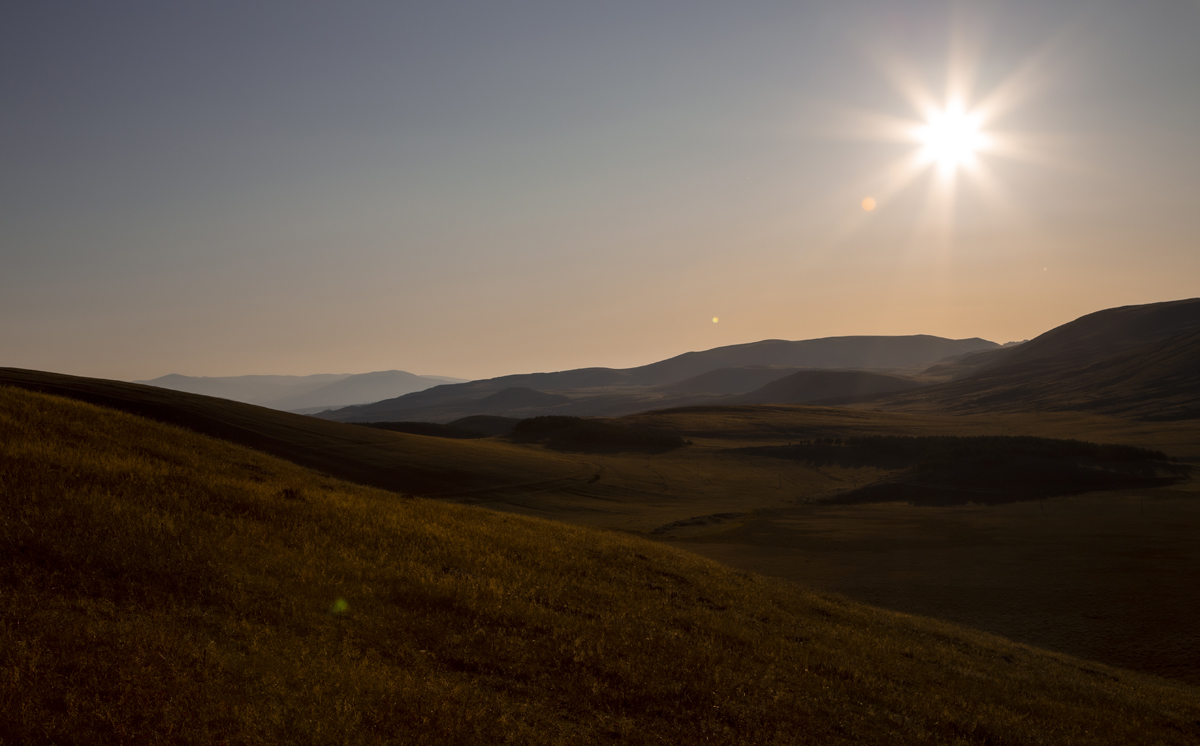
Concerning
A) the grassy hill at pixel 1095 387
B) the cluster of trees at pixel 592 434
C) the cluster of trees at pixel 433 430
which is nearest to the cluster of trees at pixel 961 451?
the cluster of trees at pixel 592 434

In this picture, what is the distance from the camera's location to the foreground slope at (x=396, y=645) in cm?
697

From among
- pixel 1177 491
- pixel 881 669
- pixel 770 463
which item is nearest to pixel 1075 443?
pixel 1177 491

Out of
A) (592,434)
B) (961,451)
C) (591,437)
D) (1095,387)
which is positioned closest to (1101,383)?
(1095,387)

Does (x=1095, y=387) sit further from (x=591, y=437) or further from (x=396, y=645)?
(x=396, y=645)

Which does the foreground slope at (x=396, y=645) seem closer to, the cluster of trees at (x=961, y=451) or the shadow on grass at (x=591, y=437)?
the cluster of trees at (x=961, y=451)

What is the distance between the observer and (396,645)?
370 inches

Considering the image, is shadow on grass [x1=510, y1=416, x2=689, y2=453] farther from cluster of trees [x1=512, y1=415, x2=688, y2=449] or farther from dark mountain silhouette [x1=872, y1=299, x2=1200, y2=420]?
dark mountain silhouette [x1=872, y1=299, x2=1200, y2=420]

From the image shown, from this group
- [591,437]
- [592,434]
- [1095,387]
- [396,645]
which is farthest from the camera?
[1095,387]

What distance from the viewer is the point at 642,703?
9078 millimetres

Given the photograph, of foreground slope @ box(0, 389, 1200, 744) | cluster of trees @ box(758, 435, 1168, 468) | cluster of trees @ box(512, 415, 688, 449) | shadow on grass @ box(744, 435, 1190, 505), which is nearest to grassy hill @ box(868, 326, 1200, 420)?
cluster of trees @ box(758, 435, 1168, 468)

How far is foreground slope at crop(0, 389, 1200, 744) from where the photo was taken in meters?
6.97

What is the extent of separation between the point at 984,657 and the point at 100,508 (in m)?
19.3

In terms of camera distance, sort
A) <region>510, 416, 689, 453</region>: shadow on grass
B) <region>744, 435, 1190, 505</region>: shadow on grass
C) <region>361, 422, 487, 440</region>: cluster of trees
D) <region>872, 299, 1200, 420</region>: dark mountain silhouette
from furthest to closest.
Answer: <region>872, 299, 1200, 420</region>: dark mountain silhouette
<region>361, 422, 487, 440</region>: cluster of trees
<region>510, 416, 689, 453</region>: shadow on grass
<region>744, 435, 1190, 505</region>: shadow on grass

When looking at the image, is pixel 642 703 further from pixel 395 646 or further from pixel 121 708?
pixel 121 708
